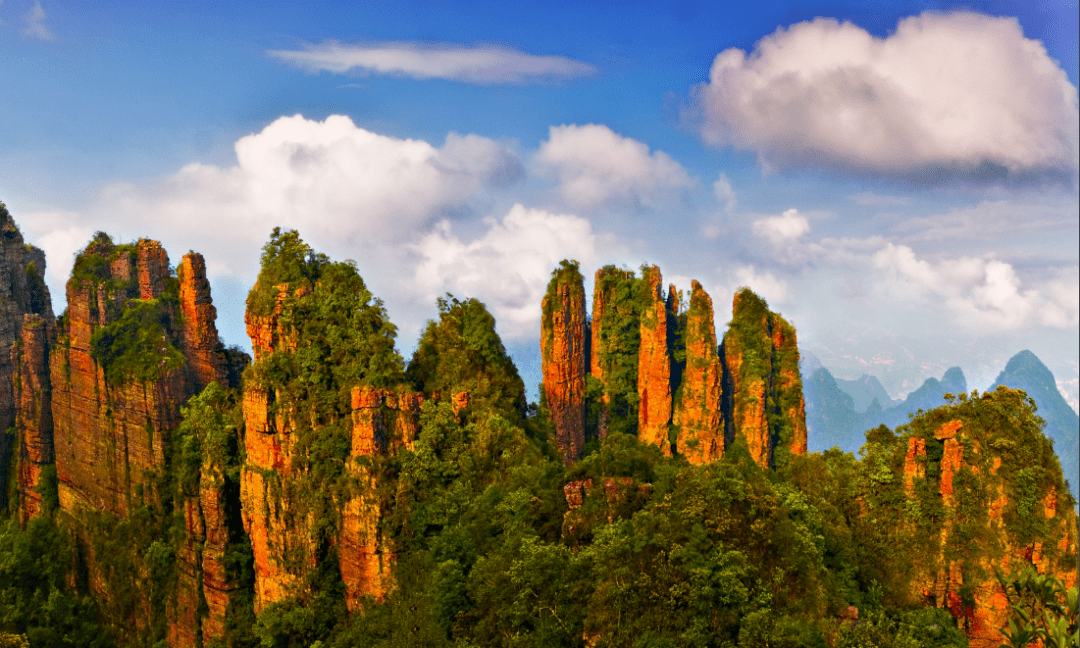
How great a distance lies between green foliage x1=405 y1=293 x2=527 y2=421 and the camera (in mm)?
37312

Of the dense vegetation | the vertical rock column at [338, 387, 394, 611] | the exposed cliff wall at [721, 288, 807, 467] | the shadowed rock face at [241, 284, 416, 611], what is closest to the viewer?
the dense vegetation

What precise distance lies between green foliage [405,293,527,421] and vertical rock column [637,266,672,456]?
36.0 metres

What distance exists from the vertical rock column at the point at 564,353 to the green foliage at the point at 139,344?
3518 centimetres

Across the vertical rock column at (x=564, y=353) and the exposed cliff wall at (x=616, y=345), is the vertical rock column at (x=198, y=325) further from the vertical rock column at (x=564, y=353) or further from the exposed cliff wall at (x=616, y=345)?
the exposed cliff wall at (x=616, y=345)

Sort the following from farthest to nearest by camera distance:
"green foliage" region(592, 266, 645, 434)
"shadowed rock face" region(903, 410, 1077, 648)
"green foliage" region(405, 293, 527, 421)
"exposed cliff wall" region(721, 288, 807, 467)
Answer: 1. "green foliage" region(592, 266, 645, 434)
2. "exposed cliff wall" region(721, 288, 807, 467)
3. "green foliage" region(405, 293, 527, 421)
4. "shadowed rock face" region(903, 410, 1077, 648)

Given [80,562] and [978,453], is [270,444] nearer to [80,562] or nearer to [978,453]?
[80,562]

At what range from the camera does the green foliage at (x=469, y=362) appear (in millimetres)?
37312

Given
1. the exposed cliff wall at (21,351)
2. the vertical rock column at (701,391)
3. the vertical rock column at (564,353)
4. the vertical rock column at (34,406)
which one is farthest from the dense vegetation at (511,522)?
the vertical rock column at (564,353)

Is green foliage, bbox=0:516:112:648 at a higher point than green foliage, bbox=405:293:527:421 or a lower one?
lower

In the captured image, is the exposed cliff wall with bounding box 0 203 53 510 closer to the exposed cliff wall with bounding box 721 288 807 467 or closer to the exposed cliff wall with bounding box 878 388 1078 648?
the exposed cliff wall with bounding box 878 388 1078 648

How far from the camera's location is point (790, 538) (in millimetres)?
27422

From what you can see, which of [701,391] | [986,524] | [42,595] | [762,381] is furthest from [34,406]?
[762,381]

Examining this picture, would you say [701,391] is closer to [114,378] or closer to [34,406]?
[114,378]

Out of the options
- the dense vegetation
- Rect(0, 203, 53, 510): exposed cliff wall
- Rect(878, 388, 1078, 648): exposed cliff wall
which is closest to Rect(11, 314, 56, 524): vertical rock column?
Rect(0, 203, 53, 510): exposed cliff wall
